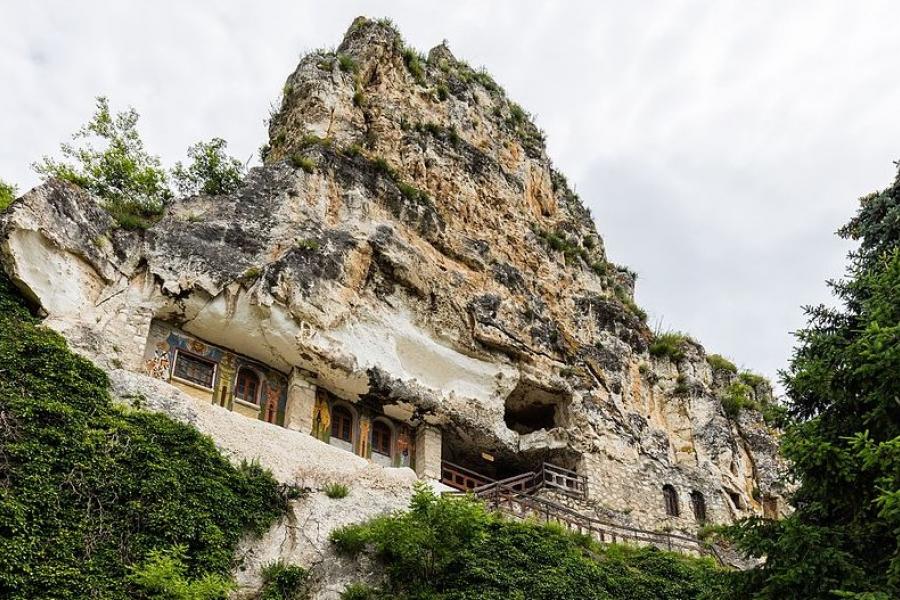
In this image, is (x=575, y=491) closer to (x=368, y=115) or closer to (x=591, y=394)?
(x=591, y=394)

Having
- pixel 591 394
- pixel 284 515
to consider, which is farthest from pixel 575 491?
pixel 284 515

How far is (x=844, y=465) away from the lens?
10.2 metres

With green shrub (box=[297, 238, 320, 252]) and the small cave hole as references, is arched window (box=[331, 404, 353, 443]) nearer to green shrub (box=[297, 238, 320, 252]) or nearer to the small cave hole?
green shrub (box=[297, 238, 320, 252])

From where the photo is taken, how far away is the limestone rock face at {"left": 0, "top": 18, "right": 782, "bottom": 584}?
719 inches

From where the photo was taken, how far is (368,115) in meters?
27.0

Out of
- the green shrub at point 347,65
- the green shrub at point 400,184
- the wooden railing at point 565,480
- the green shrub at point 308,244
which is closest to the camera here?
the green shrub at point 308,244

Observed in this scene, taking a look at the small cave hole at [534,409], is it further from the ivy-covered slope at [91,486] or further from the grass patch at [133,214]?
the grass patch at [133,214]

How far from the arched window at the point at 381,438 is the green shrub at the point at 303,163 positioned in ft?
23.2

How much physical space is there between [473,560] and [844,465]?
7471 mm

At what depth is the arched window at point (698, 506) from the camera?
24.6 m

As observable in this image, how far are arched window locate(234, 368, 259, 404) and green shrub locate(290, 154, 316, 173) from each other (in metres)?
5.77

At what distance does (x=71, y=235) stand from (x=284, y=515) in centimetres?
732

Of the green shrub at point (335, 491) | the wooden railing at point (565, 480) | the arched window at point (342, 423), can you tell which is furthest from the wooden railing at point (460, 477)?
the green shrub at point (335, 491)

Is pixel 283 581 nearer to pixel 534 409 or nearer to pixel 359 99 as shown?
pixel 534 409
